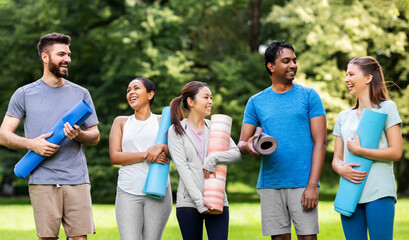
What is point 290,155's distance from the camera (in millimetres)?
4512

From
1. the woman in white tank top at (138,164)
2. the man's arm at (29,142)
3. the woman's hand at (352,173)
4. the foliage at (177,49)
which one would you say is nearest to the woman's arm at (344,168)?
the woman's hand at (352,173)

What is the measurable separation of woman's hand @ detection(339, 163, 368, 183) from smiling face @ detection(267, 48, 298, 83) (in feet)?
2.97

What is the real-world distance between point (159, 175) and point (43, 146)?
102cm

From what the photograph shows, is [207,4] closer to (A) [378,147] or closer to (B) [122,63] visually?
(B) [122,63]

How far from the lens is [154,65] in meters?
20.0

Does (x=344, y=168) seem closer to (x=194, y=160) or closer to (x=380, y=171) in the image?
(x=380, y=171)

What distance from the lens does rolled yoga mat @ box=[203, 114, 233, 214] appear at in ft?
14.1

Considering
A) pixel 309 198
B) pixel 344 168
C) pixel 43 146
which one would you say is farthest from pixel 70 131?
pixel 344 168

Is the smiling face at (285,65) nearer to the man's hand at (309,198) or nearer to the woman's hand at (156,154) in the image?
the man's hand at (309,198)

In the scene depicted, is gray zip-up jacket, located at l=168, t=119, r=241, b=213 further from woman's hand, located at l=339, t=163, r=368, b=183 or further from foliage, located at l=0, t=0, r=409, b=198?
foliage, located at l=0, t=0, r=409, b=198

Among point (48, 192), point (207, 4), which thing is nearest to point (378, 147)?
point (48, 192)

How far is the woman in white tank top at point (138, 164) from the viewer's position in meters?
4.72

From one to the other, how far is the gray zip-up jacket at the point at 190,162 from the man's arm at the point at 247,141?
0.06 m

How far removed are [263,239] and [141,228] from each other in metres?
6.49
